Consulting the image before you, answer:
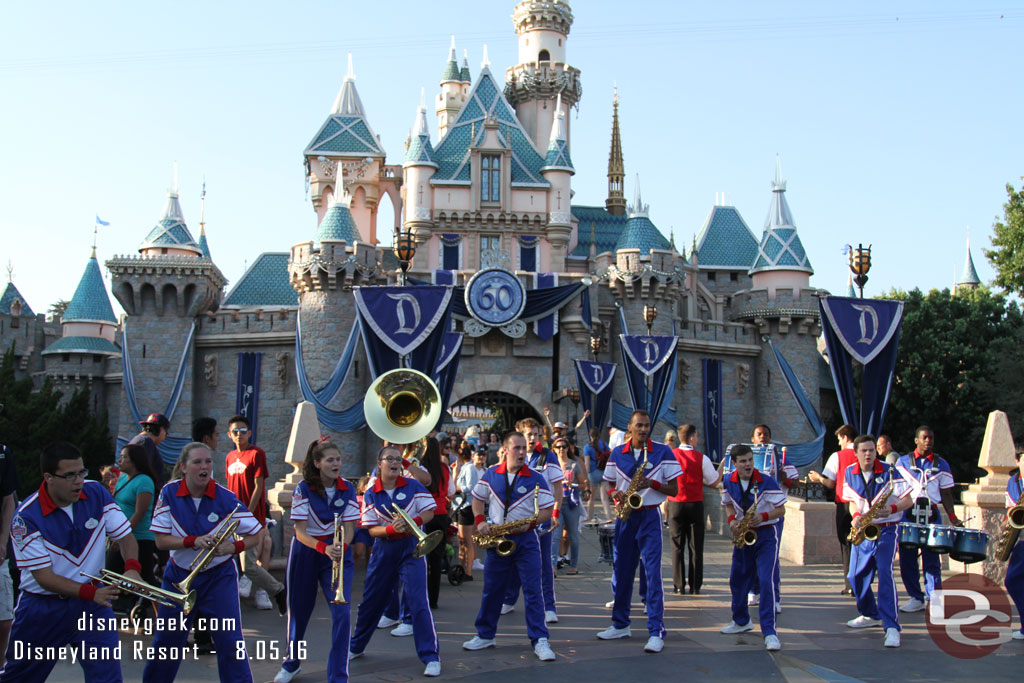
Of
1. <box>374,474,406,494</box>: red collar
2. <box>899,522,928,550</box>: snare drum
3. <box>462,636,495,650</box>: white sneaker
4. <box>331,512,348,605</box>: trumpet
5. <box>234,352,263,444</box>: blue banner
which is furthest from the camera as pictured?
<box>234,352,263,444</box>: blue banner

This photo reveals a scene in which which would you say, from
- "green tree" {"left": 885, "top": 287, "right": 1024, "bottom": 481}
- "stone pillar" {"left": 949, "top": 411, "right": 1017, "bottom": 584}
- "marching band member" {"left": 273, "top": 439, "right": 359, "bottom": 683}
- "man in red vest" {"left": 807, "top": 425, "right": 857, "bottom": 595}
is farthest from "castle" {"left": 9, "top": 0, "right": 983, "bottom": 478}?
"marching band member" {"left": 273, "top": 439, "right": 359, "bottom": 683}

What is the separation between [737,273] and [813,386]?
6816 mm

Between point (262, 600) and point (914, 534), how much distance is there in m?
5.53

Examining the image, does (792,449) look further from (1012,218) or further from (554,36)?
(554,36)

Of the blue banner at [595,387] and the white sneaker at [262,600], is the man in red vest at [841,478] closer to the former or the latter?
the white sneaker at [262,600]

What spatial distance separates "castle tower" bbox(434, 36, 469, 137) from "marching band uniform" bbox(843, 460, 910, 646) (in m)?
37.7

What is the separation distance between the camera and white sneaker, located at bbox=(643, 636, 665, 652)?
7.26m

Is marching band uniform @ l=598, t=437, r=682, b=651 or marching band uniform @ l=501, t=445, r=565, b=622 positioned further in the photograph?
marching band uniform @ l=501, t=445, r=565, b=622

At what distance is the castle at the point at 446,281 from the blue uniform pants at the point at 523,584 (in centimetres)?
1903

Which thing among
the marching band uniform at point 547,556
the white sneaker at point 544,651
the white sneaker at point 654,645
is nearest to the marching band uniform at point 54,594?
the white sneaker at point 544,651

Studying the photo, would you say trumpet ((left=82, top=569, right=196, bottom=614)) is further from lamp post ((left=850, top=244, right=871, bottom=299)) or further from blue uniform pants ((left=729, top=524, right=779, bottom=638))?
lamp post ((left=850, top=244, right=871, bottom=299))

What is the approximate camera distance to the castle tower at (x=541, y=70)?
36812 millimetres

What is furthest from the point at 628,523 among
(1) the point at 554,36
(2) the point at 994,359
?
(1) the point at 554,36

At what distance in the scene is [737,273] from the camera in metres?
35.8
